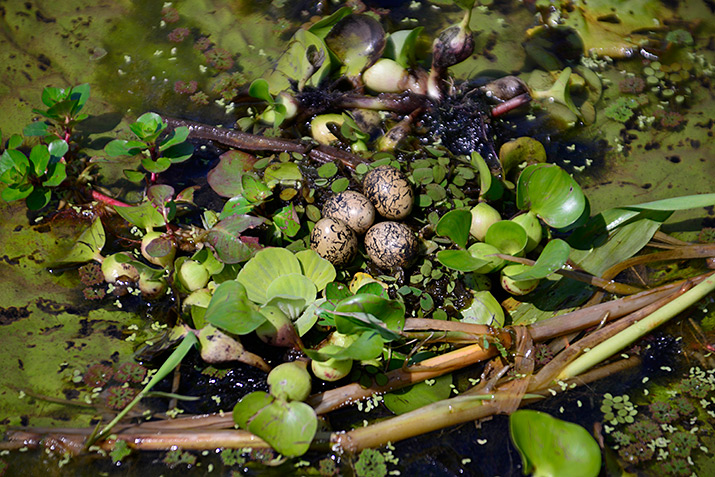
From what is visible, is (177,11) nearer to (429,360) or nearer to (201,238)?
(201,238)

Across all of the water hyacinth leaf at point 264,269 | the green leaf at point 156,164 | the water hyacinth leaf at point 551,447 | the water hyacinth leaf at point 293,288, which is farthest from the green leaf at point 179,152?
the water hyacinth leaf at point 551,447

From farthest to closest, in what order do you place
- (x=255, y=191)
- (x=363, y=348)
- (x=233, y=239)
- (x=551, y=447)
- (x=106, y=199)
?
(x=106, y=199) < (x=255, y=191) < (x=233, y=239) < (x=363, y=348) < (x=551, y=447)

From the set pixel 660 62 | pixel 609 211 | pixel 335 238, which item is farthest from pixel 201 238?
pixel 660 62

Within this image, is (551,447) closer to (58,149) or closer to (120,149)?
(120,149)

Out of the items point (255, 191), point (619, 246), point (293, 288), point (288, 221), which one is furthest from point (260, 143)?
point (619, 246)

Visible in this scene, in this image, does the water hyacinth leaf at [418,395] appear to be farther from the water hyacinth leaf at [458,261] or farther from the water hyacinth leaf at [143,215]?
the water hyacinth leaf at [143,215]
